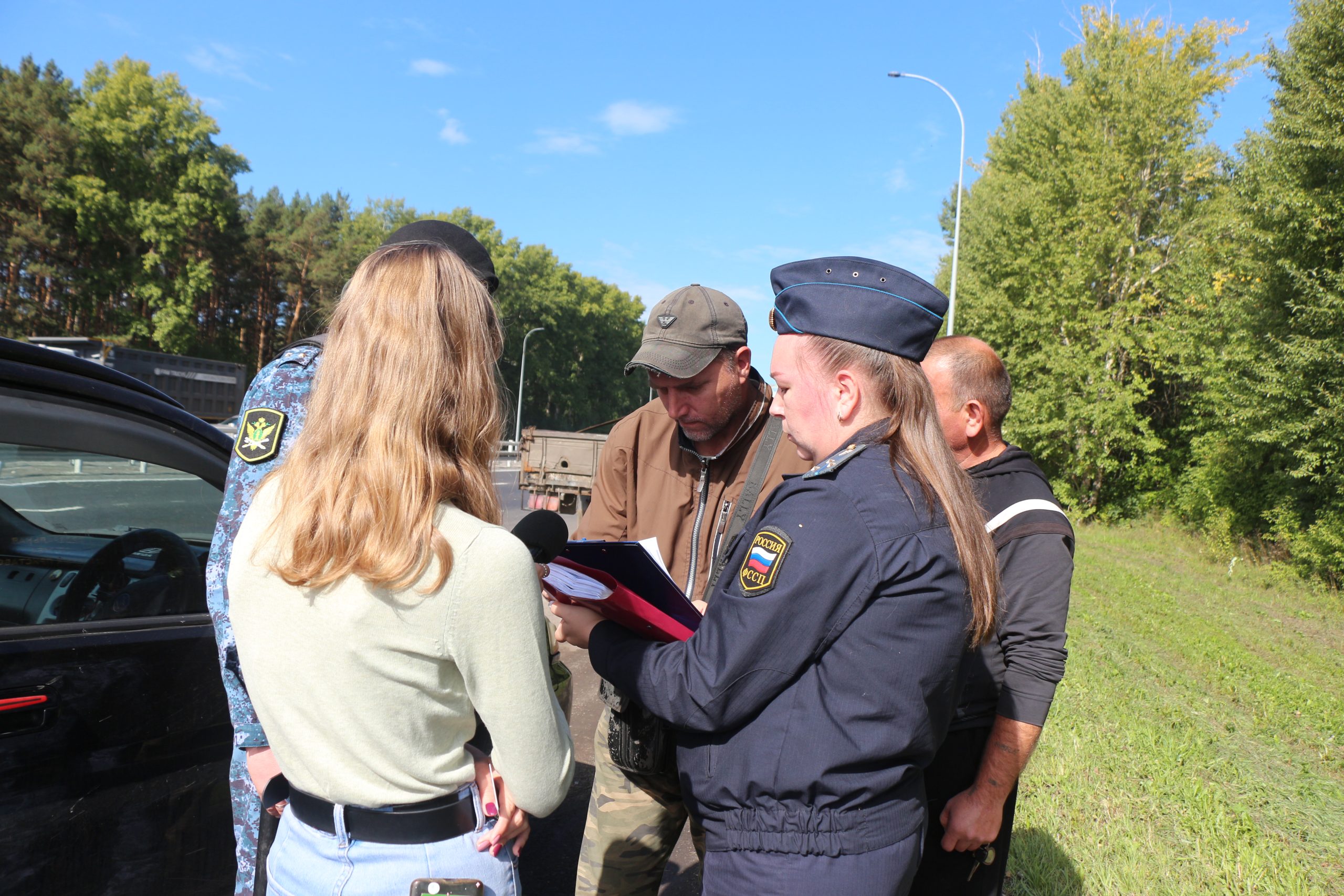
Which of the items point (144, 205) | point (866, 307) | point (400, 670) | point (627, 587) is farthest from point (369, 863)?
point (144, 205)

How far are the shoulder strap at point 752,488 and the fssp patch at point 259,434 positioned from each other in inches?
47.7

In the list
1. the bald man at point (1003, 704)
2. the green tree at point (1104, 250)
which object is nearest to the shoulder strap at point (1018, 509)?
the bald man at point (1003, 704)

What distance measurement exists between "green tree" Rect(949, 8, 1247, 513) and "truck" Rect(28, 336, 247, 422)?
23.5 meters

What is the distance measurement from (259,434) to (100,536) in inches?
43.1

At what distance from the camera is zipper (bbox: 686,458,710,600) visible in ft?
8.73

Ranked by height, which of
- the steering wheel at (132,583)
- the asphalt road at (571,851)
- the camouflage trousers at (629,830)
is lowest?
the asphalt road at (571,851)

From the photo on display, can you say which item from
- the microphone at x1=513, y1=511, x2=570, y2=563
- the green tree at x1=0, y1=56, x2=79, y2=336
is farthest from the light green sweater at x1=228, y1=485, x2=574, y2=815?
the green tree at x1=0, y1=56, x2=79, y2=336

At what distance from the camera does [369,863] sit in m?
1.47

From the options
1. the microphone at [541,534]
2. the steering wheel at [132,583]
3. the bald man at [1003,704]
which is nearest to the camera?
the microphone at [541,534]

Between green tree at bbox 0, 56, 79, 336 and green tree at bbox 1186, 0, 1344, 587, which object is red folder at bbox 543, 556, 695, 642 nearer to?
green tree at bbox 1186, 0, 1344, 587

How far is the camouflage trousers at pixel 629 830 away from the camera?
246 cm

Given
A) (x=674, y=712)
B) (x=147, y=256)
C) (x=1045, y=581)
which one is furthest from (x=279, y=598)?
(x=147, y=256)

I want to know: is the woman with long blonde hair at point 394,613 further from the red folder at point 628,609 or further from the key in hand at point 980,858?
the key in hand at point 980,858

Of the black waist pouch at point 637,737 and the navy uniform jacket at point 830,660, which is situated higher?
the navy uniform jacket at point 830,660
